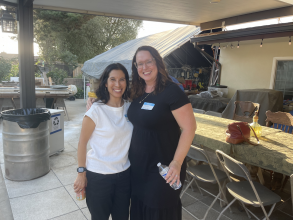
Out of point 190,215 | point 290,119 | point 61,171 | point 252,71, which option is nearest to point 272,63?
point 252,71

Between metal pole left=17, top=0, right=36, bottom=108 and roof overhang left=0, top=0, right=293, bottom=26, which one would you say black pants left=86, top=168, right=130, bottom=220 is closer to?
metal pole left=17, top=0, right=36, bottom=108

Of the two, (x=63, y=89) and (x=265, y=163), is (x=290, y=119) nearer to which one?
(x=265, y=163)

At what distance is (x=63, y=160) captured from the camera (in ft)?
14.4

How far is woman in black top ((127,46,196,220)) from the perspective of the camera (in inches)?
60.9

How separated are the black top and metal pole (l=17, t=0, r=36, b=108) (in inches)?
114

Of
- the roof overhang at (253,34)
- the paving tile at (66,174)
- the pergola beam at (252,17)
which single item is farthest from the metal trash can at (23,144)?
the roof overhang at (253,34)

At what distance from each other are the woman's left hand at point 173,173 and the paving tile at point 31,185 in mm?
2534

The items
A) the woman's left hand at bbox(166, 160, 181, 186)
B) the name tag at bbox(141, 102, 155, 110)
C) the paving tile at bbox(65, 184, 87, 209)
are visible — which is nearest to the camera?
the woman's left hand at bbox(166, 160, 181, 186)

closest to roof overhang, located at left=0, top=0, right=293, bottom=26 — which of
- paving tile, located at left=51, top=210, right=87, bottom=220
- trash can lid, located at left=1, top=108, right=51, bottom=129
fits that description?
trash can lid, located at left=1, top=108, right=51, bottom=129

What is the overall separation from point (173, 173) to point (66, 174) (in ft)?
9.45

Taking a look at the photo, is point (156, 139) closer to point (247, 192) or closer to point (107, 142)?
point (107, 142)

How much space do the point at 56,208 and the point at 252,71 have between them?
768 centimetres

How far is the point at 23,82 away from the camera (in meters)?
3.71

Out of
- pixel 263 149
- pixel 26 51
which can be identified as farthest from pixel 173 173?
pixel 26 51
